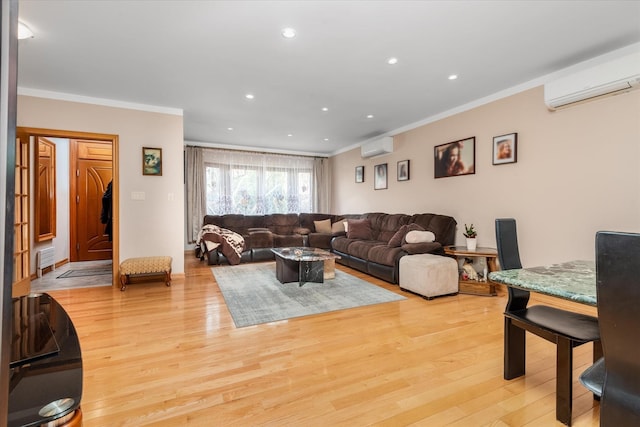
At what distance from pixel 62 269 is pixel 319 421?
5.58 metres

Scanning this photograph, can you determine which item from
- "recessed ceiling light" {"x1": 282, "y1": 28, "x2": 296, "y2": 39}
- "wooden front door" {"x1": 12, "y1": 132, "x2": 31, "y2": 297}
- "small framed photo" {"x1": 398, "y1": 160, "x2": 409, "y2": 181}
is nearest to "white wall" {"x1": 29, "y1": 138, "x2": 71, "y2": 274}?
"wooden front door" {"x1": 12, "y1": 132, "x2": 31, "y2": 297}

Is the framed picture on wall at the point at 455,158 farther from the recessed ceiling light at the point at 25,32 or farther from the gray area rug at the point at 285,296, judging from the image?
the recessed ceiling light at the point at 25,32

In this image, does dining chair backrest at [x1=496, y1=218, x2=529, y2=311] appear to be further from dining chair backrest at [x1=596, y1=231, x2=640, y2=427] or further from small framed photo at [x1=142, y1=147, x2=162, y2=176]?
small framed photo at [x1=142, y1=147, x2=162, y2=176]

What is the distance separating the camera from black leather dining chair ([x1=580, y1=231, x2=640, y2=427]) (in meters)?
0.85

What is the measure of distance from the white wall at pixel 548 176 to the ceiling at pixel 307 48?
0.44 metres

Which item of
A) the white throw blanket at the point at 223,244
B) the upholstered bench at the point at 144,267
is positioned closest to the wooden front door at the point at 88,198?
the white throw blanket at the point at 223,244

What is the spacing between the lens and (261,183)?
279 inches

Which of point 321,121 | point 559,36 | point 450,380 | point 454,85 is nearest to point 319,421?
point 450,380

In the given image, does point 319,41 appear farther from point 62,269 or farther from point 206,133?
point 62,269

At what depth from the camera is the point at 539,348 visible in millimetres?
2191

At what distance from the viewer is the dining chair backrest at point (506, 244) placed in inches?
71.6

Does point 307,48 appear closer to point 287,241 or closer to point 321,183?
point 287,241

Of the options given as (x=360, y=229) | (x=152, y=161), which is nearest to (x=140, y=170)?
(x=152, y=161)

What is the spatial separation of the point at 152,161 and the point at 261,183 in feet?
10.1
